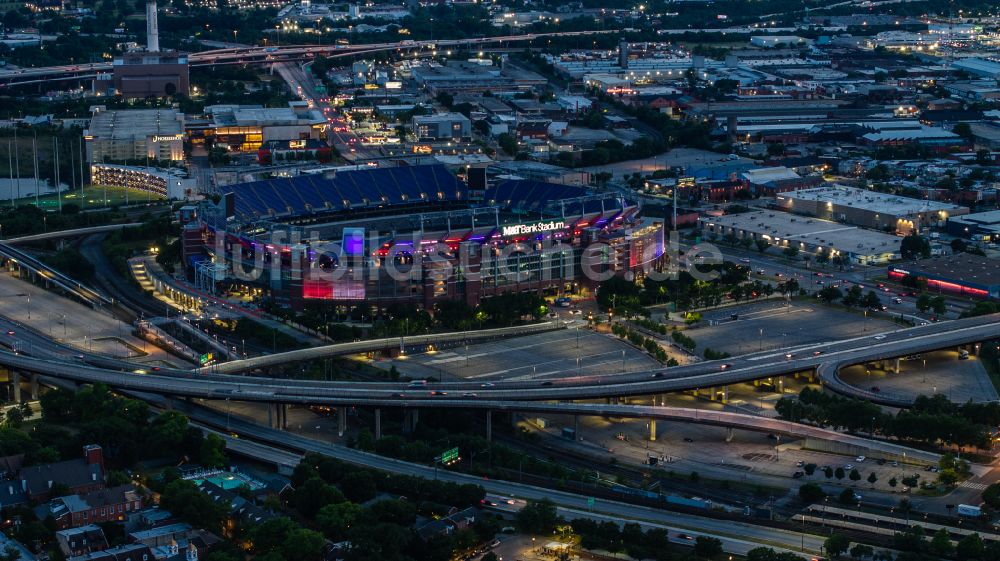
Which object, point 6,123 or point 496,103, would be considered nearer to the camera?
point 6,123

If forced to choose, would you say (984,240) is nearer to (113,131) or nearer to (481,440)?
(481,440)

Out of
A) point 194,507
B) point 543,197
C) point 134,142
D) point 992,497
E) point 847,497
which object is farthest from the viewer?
point 134,142

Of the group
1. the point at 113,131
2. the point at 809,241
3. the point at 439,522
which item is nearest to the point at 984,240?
the point at 809,241

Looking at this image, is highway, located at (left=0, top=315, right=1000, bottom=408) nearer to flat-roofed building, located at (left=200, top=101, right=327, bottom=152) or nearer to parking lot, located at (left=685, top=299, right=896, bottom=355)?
parking lot, located at (left=685, top=299, right=896, bottom=355)

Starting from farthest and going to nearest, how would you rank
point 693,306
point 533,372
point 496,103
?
point 496,103, point 693,306, point 533,372

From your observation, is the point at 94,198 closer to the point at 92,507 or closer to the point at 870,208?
the point at 870,208

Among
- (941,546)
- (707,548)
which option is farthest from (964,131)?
(707,548)

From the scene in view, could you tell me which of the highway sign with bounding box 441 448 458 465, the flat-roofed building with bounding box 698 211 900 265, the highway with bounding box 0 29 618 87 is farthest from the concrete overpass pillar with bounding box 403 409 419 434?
the highway with bounding box 0 29 618 87
